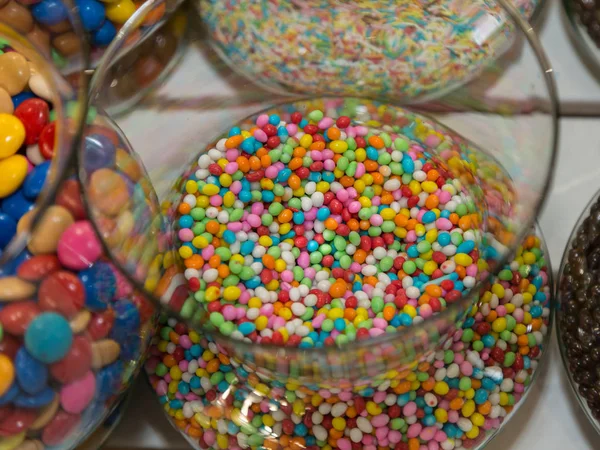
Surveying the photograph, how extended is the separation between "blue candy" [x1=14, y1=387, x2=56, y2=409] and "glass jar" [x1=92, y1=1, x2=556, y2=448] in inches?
A: 4.4

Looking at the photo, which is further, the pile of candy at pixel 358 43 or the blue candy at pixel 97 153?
the pile of candy at pixel 358 43

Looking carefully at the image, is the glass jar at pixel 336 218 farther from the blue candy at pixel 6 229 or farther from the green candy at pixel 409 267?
the blue candy at pixel 6 229

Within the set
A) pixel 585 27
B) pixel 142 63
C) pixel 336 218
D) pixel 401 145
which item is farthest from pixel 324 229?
pixel 585 27

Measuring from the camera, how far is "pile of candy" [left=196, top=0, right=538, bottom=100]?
68cm

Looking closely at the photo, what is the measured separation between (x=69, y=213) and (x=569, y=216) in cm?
50

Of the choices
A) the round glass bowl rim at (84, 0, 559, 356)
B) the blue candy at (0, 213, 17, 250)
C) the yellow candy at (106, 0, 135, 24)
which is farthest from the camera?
the yellow candy at (106, 0, 135, 24)

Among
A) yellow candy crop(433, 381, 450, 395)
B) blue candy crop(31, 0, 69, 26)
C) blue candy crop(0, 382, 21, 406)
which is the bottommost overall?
yellow candy crop(433, 381, 450, 395)

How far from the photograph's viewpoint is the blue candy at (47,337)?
1.73 ft

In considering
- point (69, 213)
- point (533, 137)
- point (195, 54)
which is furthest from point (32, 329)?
point (533, 137)

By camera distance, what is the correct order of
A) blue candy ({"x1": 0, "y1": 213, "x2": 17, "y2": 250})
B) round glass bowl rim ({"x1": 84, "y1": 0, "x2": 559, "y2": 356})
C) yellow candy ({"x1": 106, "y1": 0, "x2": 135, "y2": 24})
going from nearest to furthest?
round glass bowl rim ({"x1": 84, "y1": 0, "x2": 559, "y2": 356})
blue candy ({"x1": 0, "y1": 213, "x2": 17, "y2": 250})
yellow candy ({"x1": 106, "y1": 0, "x2": 135, "y2": 24})

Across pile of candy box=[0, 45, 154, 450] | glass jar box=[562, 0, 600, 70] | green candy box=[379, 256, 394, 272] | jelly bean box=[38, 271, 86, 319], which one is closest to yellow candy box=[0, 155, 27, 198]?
pile of candy box=[0, 45, 154, 450]

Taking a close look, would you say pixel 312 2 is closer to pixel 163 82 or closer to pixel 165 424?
pixel 163 82

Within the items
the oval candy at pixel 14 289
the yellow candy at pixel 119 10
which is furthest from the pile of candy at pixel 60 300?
the yellow candy at pixel 119 10

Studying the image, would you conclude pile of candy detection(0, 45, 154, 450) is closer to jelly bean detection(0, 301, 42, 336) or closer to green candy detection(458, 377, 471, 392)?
jelly bean detection(0, 301, 42, 336)
